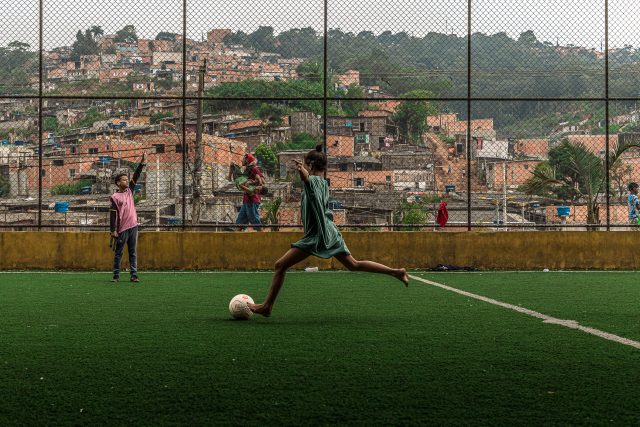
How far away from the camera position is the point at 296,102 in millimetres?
18125

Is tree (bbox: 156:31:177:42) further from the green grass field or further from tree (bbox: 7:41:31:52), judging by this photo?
the green grass field

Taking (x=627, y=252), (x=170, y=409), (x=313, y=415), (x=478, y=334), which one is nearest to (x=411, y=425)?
(x=313, y=415)

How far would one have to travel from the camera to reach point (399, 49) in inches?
722

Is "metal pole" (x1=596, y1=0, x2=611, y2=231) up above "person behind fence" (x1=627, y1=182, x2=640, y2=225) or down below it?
above

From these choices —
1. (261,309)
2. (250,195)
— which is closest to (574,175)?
(250,195)

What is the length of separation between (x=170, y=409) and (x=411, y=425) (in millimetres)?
1109

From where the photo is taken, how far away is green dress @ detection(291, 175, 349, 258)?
8758mm

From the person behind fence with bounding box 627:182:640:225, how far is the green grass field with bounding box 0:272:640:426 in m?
8.83

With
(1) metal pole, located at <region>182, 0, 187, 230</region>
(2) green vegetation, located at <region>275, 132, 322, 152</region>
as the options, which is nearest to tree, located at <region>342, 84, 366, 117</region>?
(2) green vegetation, located at <region>275, 132, 322, 152</region>

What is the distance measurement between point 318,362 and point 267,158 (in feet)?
40.3

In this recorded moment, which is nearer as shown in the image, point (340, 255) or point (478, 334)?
point (478, 334)

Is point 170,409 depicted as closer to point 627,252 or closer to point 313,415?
point 313,415

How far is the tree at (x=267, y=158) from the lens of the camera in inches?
702

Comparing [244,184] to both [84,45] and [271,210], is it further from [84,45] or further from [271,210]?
[84,45]
